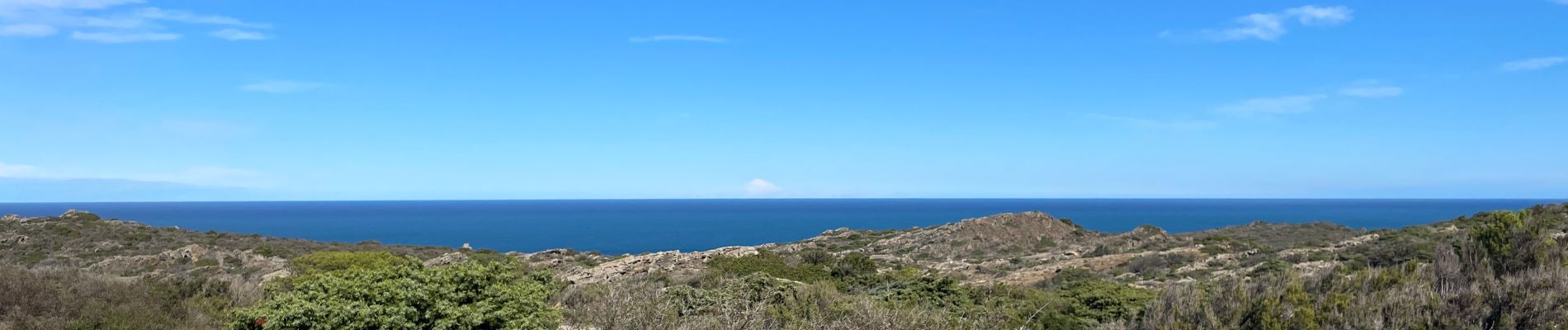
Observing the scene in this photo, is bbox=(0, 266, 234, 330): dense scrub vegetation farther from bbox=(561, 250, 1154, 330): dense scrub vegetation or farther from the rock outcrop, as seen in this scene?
the rock outcrop

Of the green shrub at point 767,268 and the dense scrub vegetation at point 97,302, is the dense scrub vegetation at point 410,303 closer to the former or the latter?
the dense scrub vegetation at point 97,302

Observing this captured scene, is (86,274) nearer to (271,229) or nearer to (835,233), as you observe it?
(835,233)

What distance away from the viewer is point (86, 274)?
60.4 ft

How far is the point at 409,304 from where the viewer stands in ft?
45.0

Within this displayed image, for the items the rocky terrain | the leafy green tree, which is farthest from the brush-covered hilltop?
the rocky terrain

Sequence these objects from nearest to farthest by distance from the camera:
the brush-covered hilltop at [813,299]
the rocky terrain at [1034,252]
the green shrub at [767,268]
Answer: the brush-covered hilltop at [813,299] → the green shrub at [767,268] → the rocky terrain at [1034,252]

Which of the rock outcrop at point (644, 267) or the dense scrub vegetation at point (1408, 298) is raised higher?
the dense scrub vegetation at point (1408, 298)

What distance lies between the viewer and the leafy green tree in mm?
13359

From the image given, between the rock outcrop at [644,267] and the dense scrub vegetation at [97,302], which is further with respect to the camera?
the rock outcrop at [644,267]

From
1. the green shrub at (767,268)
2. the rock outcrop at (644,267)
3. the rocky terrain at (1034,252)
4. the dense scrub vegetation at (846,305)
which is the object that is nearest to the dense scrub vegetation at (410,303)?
the dense scrub vegetation at (846,305)

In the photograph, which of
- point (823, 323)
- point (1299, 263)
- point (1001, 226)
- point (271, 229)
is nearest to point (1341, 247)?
point (1299, 263)

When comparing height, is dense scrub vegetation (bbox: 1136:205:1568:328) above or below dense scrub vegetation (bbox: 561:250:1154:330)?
above

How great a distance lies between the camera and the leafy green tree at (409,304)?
1336cm

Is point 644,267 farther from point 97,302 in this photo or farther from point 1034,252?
point 1034,252
